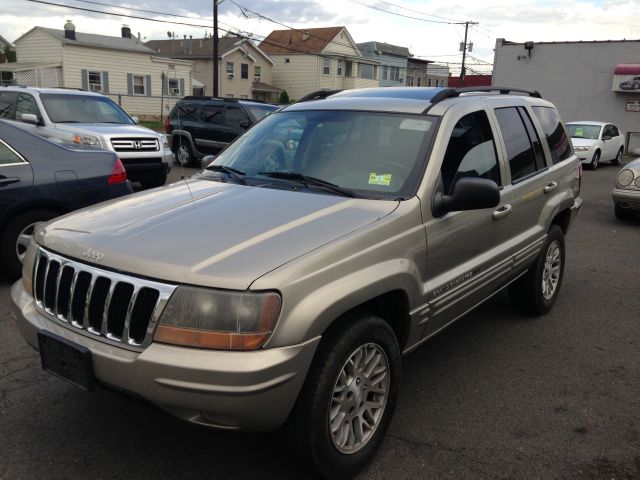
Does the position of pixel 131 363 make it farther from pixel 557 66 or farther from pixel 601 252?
pixel 557 66

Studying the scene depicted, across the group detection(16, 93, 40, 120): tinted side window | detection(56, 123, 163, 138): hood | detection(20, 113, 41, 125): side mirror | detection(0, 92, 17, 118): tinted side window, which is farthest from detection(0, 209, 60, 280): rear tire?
detection(0, 92, 17, 118): tinted side window

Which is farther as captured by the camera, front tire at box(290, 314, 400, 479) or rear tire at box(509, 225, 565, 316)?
rear tire at box(509, 225, 565, 316)

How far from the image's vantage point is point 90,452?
2.98 m

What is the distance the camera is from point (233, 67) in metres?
47.9

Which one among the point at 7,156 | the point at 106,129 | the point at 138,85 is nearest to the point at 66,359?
the point at 7,156

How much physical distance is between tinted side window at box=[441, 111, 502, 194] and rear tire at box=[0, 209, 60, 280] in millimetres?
3888

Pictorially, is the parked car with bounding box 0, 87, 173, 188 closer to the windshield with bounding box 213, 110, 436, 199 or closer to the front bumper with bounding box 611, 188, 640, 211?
the windshield with bounding box 213, 110, 436, 199

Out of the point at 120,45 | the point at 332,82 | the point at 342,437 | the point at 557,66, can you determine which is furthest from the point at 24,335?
the point at 332,82

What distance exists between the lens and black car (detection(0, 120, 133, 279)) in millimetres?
5383

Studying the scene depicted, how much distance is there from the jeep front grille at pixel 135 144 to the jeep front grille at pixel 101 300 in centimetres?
766

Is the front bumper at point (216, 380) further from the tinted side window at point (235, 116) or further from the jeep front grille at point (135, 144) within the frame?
the tinted side window at point (235, 116)

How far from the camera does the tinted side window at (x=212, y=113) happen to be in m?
15.5

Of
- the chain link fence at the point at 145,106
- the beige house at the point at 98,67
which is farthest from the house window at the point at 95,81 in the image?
the chain link fence at the point at 145,106

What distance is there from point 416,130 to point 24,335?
2422 millimetres
